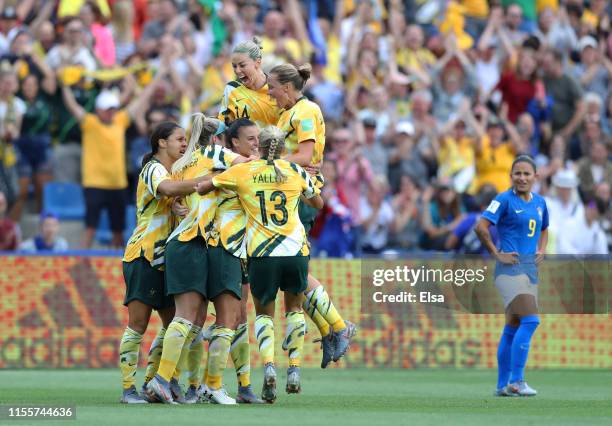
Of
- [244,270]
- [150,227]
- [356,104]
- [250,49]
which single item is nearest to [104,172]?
[356,104]

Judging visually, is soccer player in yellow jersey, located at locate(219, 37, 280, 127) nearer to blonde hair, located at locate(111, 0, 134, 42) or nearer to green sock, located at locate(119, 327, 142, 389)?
green sock, located at locate(119, 327, 142, 389)

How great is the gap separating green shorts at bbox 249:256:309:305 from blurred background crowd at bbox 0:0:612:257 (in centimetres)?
733

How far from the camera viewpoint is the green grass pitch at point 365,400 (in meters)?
10.5

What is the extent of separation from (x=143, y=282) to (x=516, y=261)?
3650 millimetres

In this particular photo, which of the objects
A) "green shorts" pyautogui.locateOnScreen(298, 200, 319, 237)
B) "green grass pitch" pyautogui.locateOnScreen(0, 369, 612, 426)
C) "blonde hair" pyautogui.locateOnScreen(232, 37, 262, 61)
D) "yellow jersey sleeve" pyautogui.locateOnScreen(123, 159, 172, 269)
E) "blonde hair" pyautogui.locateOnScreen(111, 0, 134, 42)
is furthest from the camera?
"blonde hair" pyautogui.locateOnScreen(111, 0, 134, 42)

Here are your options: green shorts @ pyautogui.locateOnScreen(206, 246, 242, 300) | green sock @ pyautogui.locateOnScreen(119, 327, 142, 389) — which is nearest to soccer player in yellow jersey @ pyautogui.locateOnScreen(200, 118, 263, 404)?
green shorts @ pyautogui.locateOnScreen(206, 246, 242, 300)

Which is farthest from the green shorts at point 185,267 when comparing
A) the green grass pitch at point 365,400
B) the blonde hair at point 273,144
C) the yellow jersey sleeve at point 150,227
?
the green grass pitch at point 365,400

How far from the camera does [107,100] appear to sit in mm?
20641

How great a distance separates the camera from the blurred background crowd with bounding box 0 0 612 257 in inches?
794

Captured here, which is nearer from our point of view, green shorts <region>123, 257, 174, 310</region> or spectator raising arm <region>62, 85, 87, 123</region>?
green shorts <region>123, 257, 174, 310</region>

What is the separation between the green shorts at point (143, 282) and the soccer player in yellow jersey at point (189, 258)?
388mm

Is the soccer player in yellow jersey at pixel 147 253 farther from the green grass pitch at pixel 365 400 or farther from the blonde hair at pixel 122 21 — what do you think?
the blonde hair at pixel 122 21

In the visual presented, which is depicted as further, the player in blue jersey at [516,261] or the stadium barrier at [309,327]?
the stadium barrier at [309,327]

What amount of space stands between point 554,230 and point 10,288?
751cm
